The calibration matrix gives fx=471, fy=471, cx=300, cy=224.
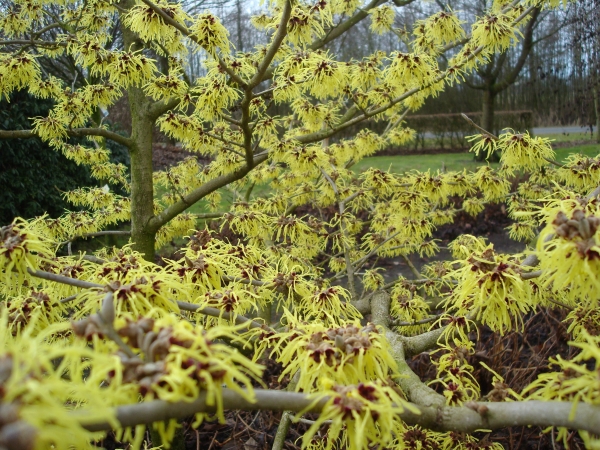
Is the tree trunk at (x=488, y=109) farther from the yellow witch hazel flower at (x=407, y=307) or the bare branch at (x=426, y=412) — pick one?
the bare branch at (x=426, y=412)

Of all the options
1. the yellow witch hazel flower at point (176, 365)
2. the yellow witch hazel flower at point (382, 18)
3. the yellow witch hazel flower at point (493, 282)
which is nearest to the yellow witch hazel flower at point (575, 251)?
the yellow witch hazel flower at point (493, 282)

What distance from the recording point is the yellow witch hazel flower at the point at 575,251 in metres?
1.09

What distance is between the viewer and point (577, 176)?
279 cm

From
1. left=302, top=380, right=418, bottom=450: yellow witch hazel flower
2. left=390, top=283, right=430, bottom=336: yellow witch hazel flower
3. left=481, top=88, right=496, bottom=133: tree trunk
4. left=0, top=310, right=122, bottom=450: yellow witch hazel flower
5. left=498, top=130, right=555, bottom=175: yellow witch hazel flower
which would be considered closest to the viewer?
left=0, top=310, right=122, bottom=450: yellow witch hazel flower

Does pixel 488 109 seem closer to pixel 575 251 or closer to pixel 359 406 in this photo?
pixel 575 251

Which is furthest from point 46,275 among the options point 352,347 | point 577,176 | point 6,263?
point 577,176

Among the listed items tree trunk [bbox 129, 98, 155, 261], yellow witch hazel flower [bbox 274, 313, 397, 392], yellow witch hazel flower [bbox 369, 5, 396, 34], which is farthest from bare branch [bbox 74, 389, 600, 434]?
yellow witch hazel flower [bbox 369, 5, 396, 34]

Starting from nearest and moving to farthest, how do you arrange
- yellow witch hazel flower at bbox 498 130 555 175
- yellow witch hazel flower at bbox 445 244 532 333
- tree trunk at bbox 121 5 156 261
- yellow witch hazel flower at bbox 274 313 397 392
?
yellow witch hazel flower at bbox 274 313 397 392 < yellow witch hazel flower at bbox 445 244 532 333 < yellow witch hazel flower at bbox 498 130 555 175 < tree trunk at bbox 121 5 156 261

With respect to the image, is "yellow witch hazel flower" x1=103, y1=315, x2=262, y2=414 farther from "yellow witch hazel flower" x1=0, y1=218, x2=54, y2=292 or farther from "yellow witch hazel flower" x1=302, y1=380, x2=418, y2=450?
"yellow witch hazel flower" x1=0, y1=218, x2=54, y2=292

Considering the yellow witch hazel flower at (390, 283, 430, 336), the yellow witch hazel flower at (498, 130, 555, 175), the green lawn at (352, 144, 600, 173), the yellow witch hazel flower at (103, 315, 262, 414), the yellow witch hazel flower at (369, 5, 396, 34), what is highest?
the yellow witch hazel flower at (369, 5, 396, 34)

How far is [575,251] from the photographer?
43.6 inches

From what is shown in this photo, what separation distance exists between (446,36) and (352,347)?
3228mm

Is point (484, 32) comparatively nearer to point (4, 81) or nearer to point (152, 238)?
point (152, 238)

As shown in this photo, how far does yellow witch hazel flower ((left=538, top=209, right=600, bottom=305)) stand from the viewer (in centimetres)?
109
